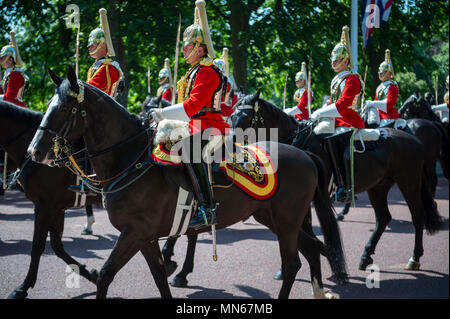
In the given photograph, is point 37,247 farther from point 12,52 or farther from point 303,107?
point 303,107

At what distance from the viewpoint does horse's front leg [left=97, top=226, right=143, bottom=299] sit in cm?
388

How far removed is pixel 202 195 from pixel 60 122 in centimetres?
131

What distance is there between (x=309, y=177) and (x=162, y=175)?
1562mm

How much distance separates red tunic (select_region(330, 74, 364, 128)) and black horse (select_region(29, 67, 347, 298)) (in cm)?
157

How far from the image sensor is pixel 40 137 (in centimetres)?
385

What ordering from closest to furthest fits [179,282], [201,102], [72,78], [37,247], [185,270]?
[72,78] → [201,102] → [37,247] → [179,282] → [185,270]

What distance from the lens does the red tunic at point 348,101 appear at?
6.39m

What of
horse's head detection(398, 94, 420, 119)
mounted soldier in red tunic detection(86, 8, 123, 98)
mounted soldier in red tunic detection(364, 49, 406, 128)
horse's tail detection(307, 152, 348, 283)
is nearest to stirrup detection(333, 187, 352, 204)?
horse's tail detection(307, 152, 348, 283)

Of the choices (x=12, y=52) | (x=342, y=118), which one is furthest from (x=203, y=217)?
(x=12, y=52)

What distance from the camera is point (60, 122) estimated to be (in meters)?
3.90

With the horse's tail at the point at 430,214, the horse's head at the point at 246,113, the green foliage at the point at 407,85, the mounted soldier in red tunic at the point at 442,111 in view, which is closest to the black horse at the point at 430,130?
the mounted soldier in red tunic at the point at 442,111

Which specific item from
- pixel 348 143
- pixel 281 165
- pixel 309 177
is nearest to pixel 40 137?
pixel 281 165
